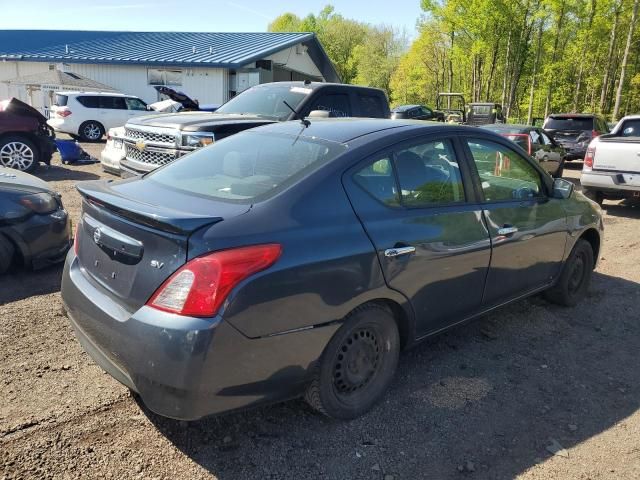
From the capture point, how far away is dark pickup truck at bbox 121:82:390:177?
21.6ft

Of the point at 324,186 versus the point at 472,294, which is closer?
the point at 324,186

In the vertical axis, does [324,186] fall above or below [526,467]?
above

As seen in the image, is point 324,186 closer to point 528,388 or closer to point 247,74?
point 528,388

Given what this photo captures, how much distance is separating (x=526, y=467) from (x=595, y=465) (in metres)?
0.38

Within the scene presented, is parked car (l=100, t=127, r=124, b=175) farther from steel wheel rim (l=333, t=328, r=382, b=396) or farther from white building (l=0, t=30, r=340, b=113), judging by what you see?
white building (l=0, t=30, r=340, b=113)

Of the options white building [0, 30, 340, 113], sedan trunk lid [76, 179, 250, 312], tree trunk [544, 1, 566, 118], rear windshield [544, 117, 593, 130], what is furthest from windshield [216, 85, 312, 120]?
tree trunk [544, 1, 566, 118]

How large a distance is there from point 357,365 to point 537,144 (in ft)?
38.7

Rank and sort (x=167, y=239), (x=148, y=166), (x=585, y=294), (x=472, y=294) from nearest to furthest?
(x=167, y=239), (x=472, y=294), (x=585, y=294), (x=148, y=166)

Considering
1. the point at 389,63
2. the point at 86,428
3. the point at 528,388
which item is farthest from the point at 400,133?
the point at 389,63

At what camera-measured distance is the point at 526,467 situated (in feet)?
8.72

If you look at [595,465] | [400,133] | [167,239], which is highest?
[400,133]

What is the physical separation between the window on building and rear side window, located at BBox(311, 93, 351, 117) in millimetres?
21106

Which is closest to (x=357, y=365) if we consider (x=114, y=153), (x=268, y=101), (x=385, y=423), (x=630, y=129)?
(x=385, y=423)

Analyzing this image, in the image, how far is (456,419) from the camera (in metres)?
3.02
